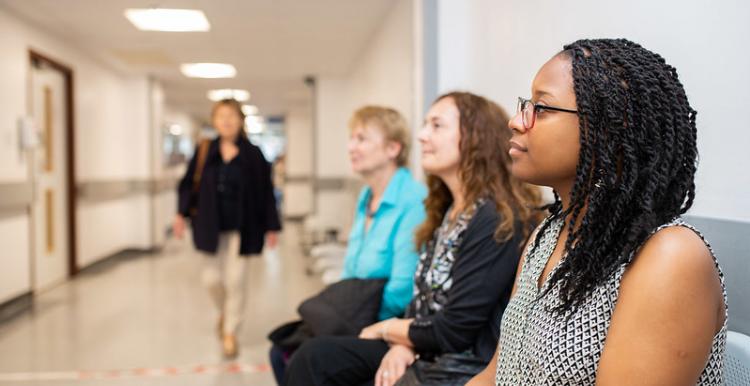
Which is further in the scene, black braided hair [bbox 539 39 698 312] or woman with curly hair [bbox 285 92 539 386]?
woman with curly hair [bbox 285 92 539 386]

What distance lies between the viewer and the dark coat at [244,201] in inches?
156

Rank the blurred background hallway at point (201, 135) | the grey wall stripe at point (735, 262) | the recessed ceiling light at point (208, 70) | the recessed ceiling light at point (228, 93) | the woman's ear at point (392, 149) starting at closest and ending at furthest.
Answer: the grey wall stripe at point (735, 262) < the blurred background hallway at point (201, 135) < the woman's ear at point (392, 149) < the recessed ceiling light at point (208, 70) < the recessed ceiling light at point (228, 93)

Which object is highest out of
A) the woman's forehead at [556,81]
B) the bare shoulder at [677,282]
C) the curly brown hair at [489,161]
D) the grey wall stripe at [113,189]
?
the woman's forehead at [556,81]

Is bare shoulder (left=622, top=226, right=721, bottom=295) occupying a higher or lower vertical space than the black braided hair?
lower

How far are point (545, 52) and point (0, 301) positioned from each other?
4.71 metres

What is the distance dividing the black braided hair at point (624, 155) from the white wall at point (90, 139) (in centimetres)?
525

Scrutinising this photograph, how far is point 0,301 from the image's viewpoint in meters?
5.07

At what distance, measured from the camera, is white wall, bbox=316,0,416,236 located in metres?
4.70

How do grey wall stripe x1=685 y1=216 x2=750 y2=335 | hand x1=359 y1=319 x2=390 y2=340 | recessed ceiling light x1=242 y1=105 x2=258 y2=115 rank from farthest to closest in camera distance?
recessed ceiling light x1=242 y1=105 x2=258 y2=115
hand x1=359 y1=319 x2=390 y2=340
grey wall stripe x1=685 y1=216 x2=750 y2=335

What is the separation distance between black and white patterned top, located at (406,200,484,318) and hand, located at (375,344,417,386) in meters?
0.12

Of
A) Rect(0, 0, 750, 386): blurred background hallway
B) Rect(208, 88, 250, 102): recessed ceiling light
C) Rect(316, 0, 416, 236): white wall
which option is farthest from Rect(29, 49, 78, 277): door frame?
Rect(208, 88, 250, 102): recessed ceiling light

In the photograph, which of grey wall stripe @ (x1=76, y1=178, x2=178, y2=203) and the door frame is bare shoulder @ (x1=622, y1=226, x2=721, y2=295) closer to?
the door frame

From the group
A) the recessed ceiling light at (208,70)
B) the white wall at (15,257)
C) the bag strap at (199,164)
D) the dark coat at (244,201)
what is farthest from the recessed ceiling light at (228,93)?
the dark coat at (244,201)

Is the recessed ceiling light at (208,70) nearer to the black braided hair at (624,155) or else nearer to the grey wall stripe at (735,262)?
the grey wall stripe at (735,262)
